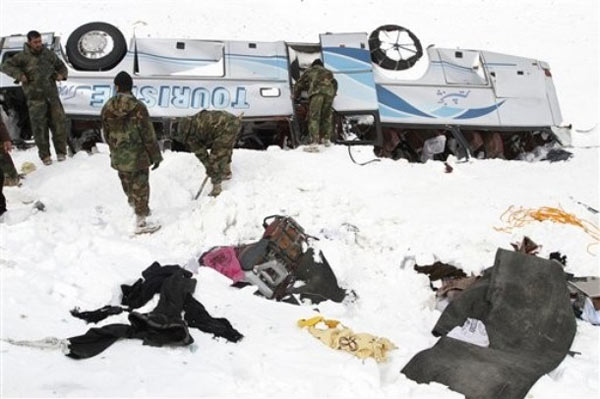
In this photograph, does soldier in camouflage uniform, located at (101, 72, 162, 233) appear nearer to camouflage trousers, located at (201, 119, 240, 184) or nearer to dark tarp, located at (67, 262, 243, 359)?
camouflage trousers, located at (201, 119, 240, 184)

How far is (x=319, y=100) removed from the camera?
26.4 ft

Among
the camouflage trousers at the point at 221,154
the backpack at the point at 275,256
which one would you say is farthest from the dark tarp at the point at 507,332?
the camouflage trousers at the point at 221,154

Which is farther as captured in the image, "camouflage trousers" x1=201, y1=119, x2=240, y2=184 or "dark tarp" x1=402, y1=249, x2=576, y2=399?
"camouflage trousers" x1=201, y1=119, x2=240, y2=184

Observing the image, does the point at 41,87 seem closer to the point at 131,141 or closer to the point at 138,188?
the point at 131,141

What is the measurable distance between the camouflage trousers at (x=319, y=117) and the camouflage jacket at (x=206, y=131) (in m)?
1.55

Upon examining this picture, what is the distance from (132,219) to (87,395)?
3308mm

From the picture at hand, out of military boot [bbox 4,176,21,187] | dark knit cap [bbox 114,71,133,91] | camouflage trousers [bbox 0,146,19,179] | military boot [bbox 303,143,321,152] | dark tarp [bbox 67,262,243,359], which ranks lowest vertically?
dark tarp [bbox 67,262,243,359]

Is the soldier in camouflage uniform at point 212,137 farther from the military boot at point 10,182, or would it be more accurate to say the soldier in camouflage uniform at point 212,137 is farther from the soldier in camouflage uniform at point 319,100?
the military boot at point 10,182

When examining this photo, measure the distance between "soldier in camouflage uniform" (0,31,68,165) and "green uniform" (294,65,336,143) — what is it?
3.00 metres

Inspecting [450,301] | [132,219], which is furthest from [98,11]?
[450,301]

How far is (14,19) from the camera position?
14.5 metres

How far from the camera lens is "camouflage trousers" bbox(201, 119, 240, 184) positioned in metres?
6.69

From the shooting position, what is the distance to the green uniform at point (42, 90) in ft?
22.4


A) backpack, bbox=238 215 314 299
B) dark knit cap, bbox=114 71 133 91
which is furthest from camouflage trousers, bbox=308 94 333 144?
dark knit cap, bbox=114 71 133 91
